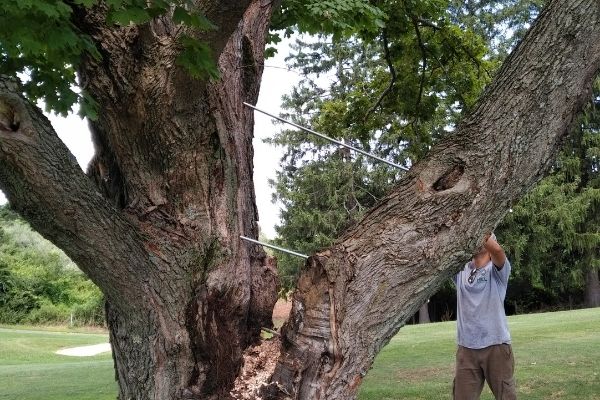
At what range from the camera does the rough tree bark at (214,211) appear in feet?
9.68

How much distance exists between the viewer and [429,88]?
26.3 ft

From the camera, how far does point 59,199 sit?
2.83 m

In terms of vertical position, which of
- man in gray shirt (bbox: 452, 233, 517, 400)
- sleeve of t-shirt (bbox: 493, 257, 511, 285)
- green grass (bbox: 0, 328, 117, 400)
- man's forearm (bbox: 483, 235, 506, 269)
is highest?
man's forearm (bbox: 483, 235, 506, 269)

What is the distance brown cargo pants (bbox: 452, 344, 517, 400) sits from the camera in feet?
16.2

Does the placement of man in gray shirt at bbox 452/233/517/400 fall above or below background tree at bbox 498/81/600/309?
below

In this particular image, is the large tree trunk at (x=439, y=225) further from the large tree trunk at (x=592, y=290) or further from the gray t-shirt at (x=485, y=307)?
the large tree trunk at (x=592, y=290)

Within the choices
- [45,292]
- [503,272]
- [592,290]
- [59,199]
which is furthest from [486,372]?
[45,292]

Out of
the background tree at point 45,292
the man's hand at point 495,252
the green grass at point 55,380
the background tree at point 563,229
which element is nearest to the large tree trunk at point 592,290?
the background tree at point 563,229

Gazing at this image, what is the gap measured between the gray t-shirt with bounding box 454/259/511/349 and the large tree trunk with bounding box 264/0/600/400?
6.60 feet

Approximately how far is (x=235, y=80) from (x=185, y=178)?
28.6 inches

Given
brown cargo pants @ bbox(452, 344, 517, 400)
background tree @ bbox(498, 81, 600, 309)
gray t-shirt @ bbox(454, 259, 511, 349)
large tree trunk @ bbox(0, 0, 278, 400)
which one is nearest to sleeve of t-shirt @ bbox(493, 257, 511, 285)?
gray t-shirt @ bbox(454, 259, 511, 349)

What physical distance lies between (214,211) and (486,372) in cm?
272

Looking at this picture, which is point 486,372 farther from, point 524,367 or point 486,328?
point 524,367

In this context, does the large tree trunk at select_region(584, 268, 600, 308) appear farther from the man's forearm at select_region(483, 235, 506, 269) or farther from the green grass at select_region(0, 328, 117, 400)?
the man's forearm at select_region(483, 235, 506, 269)
